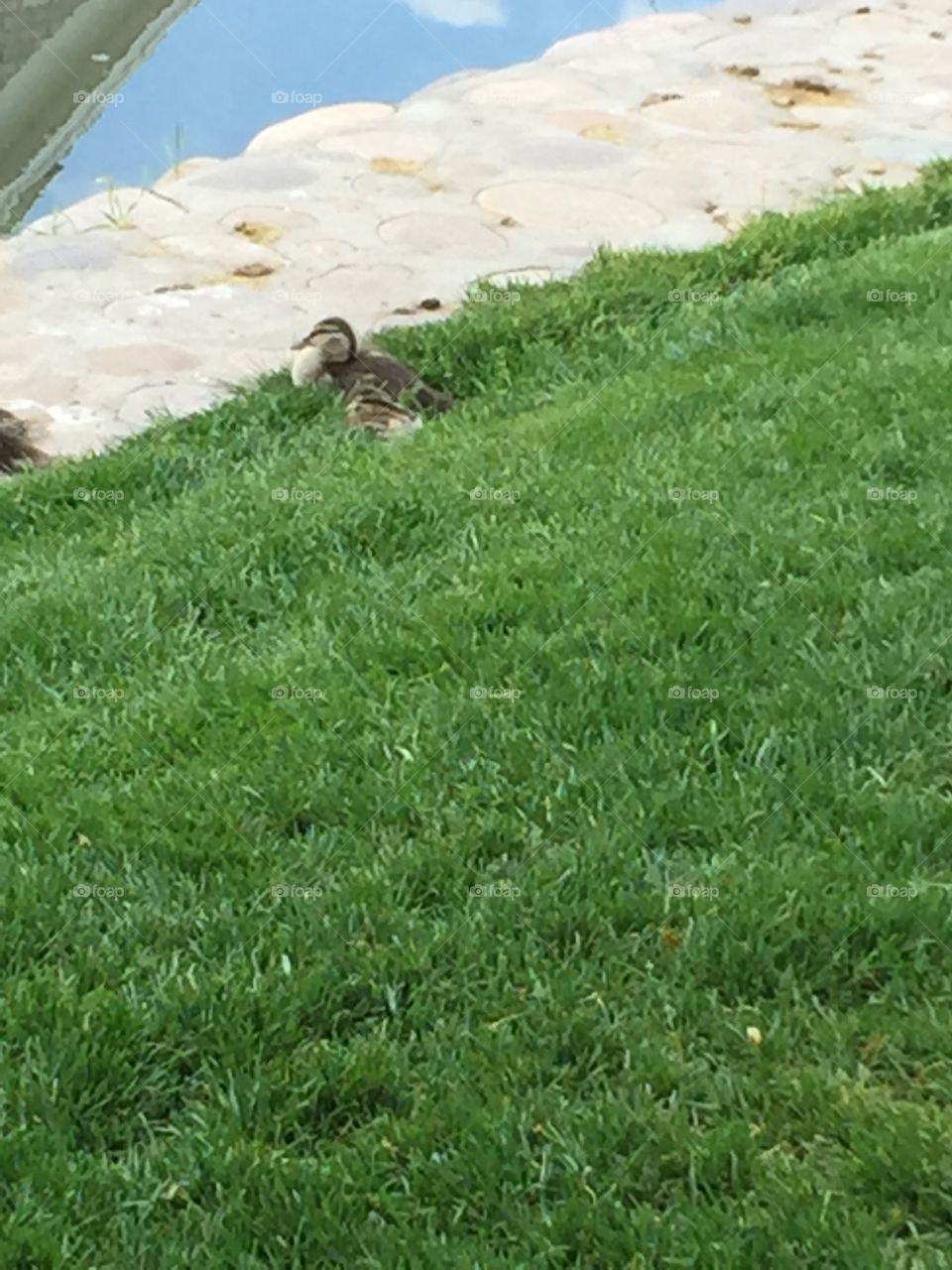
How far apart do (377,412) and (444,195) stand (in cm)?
214

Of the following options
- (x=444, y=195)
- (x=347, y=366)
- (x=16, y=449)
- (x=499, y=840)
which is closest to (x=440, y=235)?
(x=444, y=195)

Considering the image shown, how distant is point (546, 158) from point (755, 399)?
10.4ft

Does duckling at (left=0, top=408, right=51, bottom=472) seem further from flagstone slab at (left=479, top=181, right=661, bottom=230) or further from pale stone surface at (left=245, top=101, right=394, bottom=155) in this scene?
pale stone surface at (left=245, top=101, right=394, bottom=155)

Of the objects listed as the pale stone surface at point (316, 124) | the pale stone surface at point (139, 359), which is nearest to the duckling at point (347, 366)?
the pale stone surface at point (139, 359)

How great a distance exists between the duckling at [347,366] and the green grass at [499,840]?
1.71ft

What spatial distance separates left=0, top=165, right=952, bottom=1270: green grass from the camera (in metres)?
2.21

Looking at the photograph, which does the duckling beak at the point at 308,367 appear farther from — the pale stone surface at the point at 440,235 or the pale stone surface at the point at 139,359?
the pale stone surface at the point at 440,235

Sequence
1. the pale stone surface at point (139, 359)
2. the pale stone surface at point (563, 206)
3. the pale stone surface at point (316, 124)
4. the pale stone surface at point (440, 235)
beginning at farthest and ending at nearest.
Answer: the pale stone surface at point (316, 124)
the pale stone surface at point (563, 206)
the pale stone surface at point (440, 235)
the pale stone surface at point (139, 359)

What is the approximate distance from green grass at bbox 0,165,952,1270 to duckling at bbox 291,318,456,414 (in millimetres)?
522

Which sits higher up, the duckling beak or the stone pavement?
the duckling beak

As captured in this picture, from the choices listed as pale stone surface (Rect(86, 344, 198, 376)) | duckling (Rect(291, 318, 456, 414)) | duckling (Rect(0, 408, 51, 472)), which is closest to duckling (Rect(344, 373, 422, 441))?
duckling (Rect(291, 318, 456, 414))

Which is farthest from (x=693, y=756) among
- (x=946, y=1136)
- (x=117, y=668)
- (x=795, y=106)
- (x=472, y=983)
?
(x=795, y=106)

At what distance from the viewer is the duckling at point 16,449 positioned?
16.0 ft

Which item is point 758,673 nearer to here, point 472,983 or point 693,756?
point 693,756
